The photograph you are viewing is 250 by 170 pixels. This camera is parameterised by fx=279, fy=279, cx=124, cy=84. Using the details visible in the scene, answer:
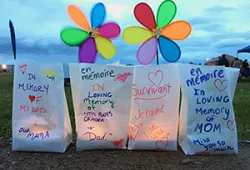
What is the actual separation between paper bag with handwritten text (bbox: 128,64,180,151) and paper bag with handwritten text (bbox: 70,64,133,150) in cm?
11

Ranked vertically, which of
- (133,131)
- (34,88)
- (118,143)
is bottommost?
(118,143)

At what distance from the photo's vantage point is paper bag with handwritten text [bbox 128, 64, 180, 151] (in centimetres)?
299

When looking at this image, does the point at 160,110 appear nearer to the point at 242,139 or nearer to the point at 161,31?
the point at 161,31

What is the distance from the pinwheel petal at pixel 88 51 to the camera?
10.5 feet

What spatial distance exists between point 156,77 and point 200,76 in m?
0.47

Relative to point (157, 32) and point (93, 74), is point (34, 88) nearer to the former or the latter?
point (93, 74)

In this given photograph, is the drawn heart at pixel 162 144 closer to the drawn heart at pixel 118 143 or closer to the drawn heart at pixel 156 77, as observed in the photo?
the drawn heart at pixel 118 143

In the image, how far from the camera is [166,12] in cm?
309

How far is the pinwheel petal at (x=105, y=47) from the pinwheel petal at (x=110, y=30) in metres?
0.06

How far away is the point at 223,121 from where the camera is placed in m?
2.99

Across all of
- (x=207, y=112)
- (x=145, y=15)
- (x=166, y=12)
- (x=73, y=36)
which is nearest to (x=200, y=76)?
(x=207, y=112)

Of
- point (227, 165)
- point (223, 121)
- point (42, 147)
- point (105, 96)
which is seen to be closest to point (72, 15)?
point (105, 96)

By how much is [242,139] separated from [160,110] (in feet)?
4.33

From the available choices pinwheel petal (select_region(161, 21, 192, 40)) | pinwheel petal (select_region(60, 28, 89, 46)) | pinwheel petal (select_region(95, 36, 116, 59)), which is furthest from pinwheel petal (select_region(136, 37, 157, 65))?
pinwheel petal (select_region(60, 28, 89, 46))
